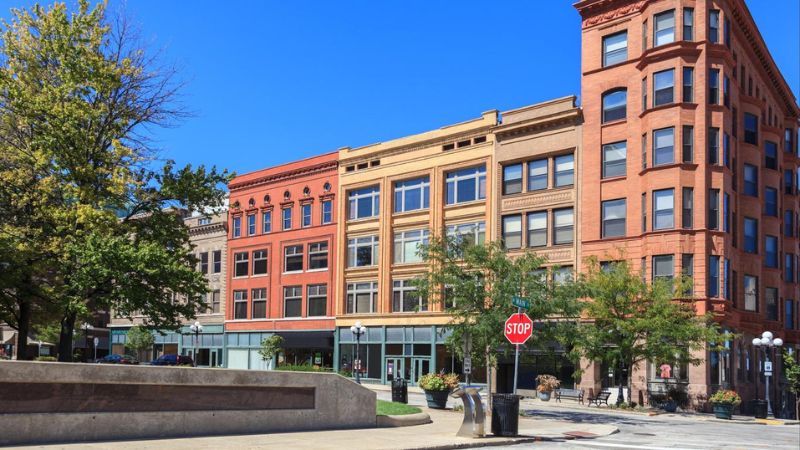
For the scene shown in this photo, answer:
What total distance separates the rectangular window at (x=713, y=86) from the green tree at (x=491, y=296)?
697 inches

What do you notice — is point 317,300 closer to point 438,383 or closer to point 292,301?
point 292,301

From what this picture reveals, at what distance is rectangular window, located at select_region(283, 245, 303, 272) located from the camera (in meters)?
63.7

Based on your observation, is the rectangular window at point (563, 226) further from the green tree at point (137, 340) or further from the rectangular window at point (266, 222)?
the green tree at point (137, 340)

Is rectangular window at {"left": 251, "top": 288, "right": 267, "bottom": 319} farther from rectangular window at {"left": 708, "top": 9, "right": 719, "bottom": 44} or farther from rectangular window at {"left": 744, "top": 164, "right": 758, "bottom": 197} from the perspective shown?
rectangular window at {"left": 708, "top": 9, "right": 719, "bottom": 44}

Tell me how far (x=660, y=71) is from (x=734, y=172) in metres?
7.77

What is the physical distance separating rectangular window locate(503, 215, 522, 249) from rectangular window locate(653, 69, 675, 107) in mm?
10798

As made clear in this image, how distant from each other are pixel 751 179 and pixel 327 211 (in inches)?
1152

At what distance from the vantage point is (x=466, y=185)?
53.7m

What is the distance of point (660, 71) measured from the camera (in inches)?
1748

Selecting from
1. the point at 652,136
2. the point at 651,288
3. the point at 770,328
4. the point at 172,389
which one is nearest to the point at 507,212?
the point at 652,136

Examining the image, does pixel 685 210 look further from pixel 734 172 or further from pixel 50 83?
pixel 50 83

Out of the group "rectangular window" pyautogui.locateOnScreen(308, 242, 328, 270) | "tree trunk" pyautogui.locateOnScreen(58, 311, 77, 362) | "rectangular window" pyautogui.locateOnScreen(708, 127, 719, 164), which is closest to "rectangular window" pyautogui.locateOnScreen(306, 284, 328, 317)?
"rectangular window" pyautogui.locateOnScreen(308, 242, 328, 270)


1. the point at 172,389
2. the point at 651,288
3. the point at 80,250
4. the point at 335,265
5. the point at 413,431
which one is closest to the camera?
the point at 172,389

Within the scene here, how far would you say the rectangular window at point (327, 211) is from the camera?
203 feet
